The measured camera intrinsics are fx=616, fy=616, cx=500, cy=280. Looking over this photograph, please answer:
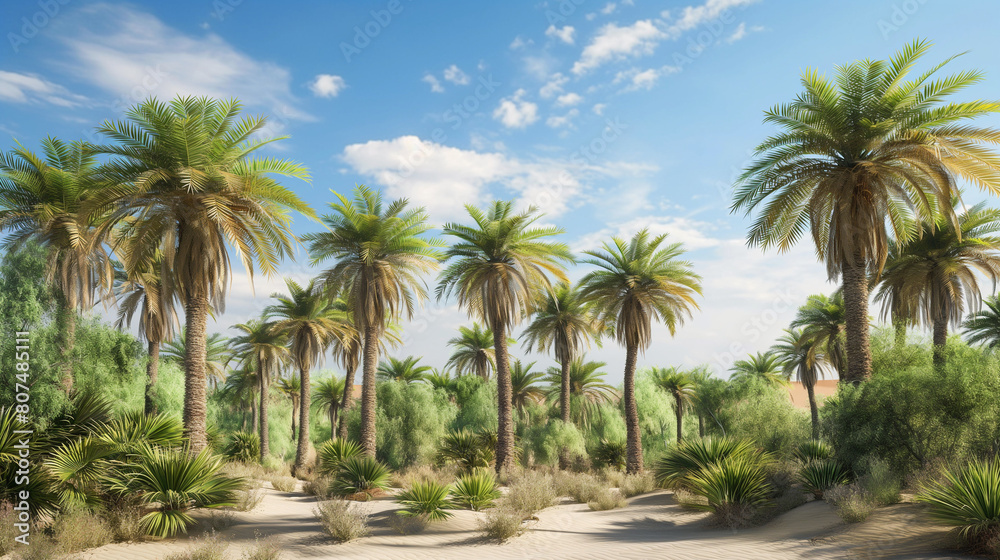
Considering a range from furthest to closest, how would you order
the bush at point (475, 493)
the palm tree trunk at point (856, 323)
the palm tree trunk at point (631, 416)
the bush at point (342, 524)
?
the palm tree trunk at point (631, 416)
the palm tree trunk at point (856, 323)
the bush at point (475, 493)
the bush at point (342, 524)

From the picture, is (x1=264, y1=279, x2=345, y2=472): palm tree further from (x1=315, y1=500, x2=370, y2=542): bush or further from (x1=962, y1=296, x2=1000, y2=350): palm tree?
(x1=962, y1=296, x2=1000, y2=350): palm tree

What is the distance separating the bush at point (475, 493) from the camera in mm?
15930

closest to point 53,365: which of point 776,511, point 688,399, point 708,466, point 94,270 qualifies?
point 94,270

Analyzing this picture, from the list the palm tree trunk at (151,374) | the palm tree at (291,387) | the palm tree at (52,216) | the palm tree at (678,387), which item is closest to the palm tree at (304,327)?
the palm tree trunk at (151,374)

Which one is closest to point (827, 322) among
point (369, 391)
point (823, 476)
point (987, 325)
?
point (987, 325)

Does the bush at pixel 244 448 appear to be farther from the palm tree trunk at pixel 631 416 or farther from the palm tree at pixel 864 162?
the palm tree at pixel 864 162

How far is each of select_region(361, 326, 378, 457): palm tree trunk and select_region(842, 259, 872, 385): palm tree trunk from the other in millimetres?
17777

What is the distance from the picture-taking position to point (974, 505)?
9398 millimetres

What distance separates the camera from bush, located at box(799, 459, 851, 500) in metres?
14.6

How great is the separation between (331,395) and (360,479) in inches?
1223

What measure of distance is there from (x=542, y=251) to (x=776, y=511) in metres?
14.6

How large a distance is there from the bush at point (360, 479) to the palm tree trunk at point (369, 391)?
671 centimetres

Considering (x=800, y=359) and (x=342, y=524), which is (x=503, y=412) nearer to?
(x=342, y=524)

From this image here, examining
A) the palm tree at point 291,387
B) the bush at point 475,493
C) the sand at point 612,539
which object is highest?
the palm tree at point 291,387
